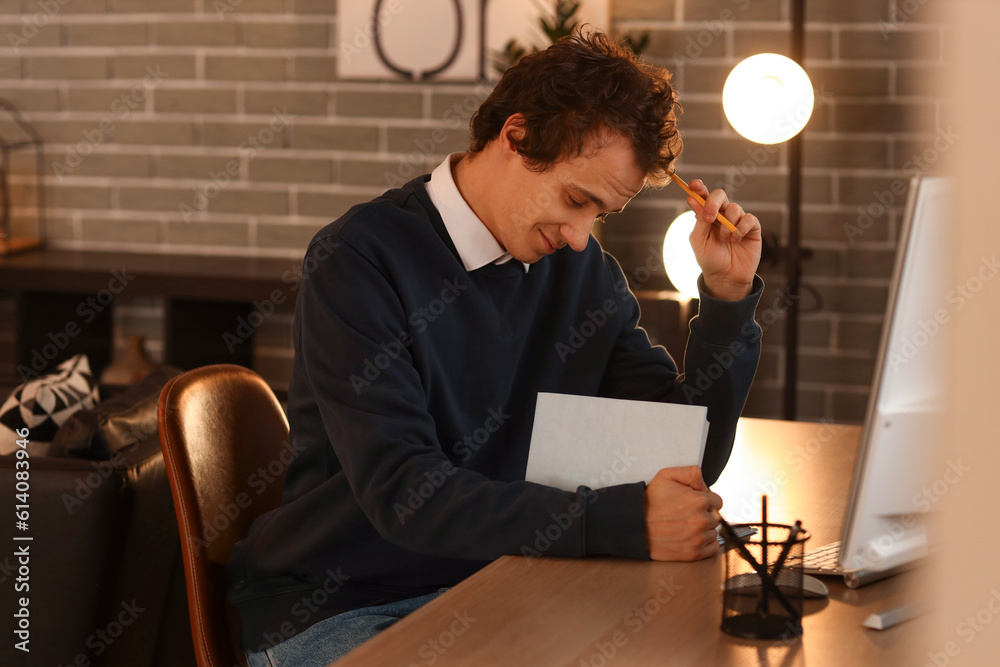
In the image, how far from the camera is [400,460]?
113cm

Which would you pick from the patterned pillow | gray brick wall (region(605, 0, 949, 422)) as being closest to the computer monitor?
the patterned pillow

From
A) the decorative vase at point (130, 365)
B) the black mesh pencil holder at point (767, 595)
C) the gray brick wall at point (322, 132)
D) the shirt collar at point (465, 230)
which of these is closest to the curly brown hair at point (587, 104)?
the shirt collar at point (465, 230)

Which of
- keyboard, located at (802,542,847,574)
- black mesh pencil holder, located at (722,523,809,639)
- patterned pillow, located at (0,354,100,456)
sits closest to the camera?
black mesh pencil holder, located at (722,523,809,639)

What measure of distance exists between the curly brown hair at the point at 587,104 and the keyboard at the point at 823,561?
1.68 feet

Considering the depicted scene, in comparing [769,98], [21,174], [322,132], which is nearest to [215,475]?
[769,98]

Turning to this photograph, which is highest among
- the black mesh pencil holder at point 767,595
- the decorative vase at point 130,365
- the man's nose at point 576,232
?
the man's nose at point 576,232

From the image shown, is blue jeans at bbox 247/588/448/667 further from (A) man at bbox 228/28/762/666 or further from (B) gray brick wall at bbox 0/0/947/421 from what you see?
(B) gray brick wall at bbox 0/0/947/421

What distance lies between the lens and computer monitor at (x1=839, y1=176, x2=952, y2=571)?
0.77 m

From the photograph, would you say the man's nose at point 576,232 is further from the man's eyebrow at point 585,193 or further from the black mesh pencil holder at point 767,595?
the black mesh pencil holder at point 767,595

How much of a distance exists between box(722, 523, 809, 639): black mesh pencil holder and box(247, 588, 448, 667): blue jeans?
0.45 metres

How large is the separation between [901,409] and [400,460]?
529mm

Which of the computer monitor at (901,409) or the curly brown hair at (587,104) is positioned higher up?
the curly brown hair at (587,104)

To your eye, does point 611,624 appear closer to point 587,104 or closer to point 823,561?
point 823,561

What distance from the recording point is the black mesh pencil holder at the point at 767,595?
3.01 feet
